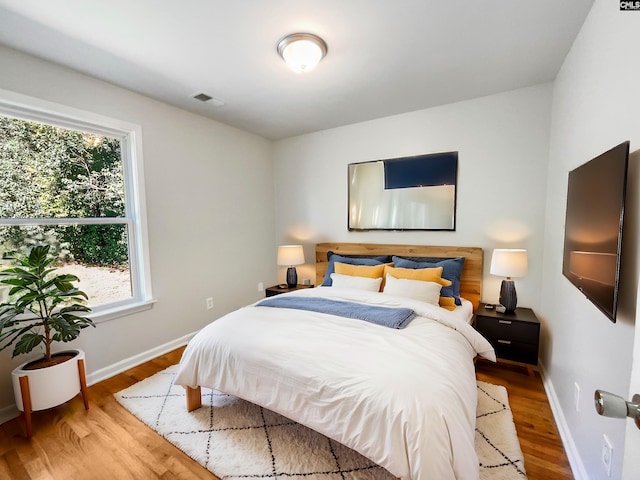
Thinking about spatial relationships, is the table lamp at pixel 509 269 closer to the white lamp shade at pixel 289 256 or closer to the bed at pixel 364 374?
the bed at pixel 364 374

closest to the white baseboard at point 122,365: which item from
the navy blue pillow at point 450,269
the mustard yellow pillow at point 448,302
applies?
the navy blue pillow at point 450,269

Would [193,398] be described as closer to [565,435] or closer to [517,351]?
[565,435]

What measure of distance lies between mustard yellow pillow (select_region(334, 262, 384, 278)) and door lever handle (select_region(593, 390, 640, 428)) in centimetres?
229

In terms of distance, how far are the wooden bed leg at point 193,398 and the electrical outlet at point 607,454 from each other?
2208 millimetres

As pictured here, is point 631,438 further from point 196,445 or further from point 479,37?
point 479,37

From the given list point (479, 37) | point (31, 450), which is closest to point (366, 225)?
point (479, 37)

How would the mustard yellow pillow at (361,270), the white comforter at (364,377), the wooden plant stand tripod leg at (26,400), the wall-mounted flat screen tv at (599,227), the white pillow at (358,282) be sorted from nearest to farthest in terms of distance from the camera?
the wall-mounted flat screen tv at (599,227)
the white comforter at (364,377)
the wooden plant stand tripod leg at (26,400)
the white pillow at (358,282)
the mustard yellow pillow at (361,270)

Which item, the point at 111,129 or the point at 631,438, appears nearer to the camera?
the point at 631,438

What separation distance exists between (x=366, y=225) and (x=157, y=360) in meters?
2.64

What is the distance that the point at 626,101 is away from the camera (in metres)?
1.13

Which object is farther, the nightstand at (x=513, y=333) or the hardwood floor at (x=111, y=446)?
the nightstand at (x=513, y=333)

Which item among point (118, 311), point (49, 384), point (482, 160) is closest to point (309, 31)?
point (482, 160)

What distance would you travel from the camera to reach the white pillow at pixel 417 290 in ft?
7.98

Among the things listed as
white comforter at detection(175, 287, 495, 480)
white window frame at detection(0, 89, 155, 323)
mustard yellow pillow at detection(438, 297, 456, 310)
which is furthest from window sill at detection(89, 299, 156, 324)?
mustard yellow pillow at detection(438, 297, 456, 310)
